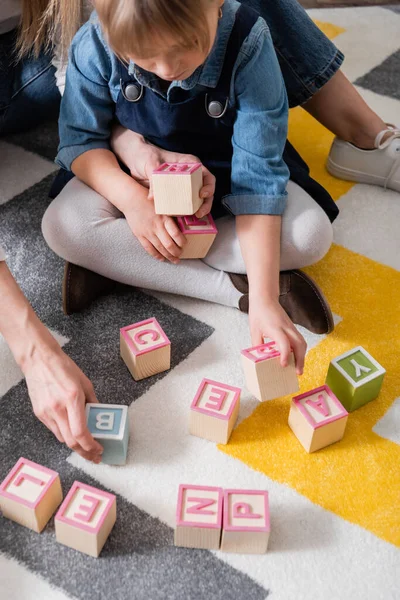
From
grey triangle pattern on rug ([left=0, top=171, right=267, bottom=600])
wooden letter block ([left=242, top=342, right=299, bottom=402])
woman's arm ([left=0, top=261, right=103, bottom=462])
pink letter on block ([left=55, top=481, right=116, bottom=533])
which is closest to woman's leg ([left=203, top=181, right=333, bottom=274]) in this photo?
grey triangle pattern on rug ([left=0, top=171, right=267, bottom=600])

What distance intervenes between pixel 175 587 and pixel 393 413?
0.41m

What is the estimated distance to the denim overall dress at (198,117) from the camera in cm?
109

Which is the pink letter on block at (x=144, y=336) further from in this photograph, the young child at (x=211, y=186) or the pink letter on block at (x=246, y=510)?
the pink letter on block at (x=246, y=510)

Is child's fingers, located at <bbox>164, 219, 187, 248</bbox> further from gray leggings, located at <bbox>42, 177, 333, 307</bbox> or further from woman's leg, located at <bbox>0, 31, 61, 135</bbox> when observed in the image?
woman's leg, located at <bbox>0, 31, 61, 135</bbox>

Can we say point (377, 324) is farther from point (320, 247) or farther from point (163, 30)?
point (163, 30)

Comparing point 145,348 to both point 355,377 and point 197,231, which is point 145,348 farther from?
point 355,377

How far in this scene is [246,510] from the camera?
2.94ft

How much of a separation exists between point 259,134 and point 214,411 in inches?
16.6

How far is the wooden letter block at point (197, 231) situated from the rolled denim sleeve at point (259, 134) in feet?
0.19

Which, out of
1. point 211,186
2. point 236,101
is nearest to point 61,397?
point 211,186

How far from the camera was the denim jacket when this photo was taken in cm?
108

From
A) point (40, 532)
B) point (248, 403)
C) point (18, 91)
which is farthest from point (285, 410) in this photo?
point (18, 91)

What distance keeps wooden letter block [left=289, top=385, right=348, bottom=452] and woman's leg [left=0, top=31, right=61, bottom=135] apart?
83cm

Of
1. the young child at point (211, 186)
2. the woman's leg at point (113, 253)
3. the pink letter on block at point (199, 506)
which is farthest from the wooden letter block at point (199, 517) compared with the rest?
the woman's leg at point (113, 253)
